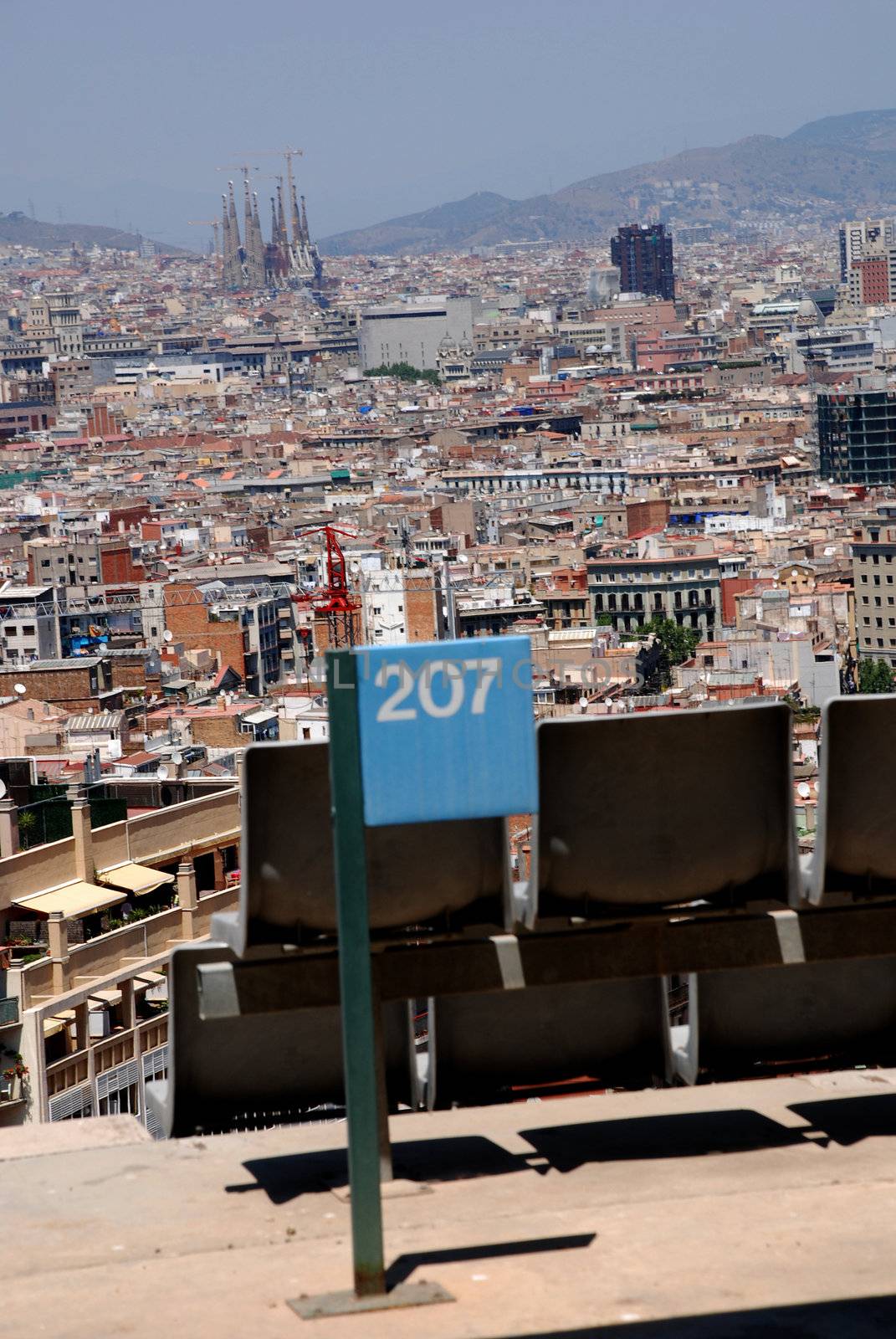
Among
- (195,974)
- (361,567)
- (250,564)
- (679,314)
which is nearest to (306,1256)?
(195,974)

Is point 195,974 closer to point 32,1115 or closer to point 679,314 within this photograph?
point 32,1115

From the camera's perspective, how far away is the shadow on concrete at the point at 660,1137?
8.95 feet

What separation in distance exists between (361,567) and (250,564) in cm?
486

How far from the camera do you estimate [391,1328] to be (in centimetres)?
224

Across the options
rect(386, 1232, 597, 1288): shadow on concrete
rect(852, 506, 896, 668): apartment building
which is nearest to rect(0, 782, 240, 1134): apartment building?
rect(386, 1232, 597, 1288): shadow on concrete

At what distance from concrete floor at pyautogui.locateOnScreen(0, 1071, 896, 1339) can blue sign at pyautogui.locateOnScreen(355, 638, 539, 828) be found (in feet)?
1.52

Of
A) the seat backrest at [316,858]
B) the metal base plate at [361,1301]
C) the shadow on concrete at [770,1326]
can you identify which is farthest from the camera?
the seat backrest at [316,858]

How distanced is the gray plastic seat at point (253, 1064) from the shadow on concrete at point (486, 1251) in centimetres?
43

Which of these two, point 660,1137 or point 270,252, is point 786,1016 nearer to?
point 660,1137

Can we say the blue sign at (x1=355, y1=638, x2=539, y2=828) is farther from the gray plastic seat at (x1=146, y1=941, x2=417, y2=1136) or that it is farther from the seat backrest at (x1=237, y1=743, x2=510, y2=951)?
the gray plastic seat at (x1=146, y1=941, x2=417, y2=1136)

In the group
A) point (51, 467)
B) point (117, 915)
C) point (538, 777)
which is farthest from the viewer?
point (51, 467)

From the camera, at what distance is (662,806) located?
2.67 m

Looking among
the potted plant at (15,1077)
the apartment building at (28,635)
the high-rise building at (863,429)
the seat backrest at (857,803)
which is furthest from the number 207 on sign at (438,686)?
the high-rise building at (863,429)

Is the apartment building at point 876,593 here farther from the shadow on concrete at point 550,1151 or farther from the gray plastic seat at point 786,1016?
the shadow on concrete at point 550,1151
